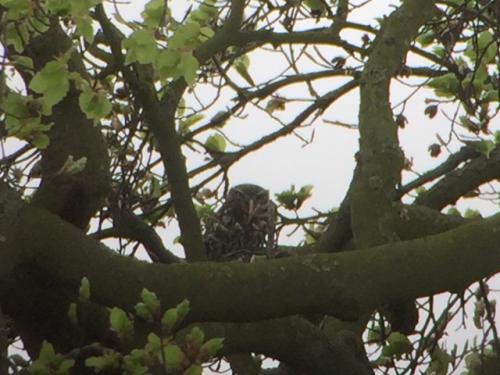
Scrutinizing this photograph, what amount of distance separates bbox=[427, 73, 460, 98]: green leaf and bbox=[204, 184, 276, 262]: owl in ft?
3.55

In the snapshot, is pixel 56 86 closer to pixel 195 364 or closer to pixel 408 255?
pixel 195 364

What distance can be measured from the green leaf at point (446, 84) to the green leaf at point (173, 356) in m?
2.29

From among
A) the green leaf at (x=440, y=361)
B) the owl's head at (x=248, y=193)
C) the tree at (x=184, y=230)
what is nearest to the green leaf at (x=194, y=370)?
the tree at (x=184, y=230)

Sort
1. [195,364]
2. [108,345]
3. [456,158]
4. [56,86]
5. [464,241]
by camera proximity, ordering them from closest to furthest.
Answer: [195,364] < [56,86] < [464,241] < [108,345] < [456,158]

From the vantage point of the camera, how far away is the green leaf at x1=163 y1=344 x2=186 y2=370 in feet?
7.88

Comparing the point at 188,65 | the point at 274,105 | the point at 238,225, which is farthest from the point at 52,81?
the point at 238,225

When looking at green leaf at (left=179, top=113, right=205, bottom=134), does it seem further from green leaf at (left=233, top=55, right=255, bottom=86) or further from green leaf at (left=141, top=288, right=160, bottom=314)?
green leaf at (left=141, top=288, right=160, bottom=314)

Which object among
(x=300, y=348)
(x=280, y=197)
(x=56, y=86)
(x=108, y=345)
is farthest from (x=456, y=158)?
(x=56, y=86)

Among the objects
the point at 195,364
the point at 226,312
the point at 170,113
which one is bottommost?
the point at 195,364

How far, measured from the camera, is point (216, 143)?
4562 millimetres

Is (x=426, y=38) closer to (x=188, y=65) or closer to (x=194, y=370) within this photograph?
(x=188, y=65)

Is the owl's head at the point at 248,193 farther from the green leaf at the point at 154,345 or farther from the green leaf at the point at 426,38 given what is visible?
the green leaf at the point at 154,345

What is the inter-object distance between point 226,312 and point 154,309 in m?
0.33

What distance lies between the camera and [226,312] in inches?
109
